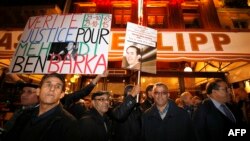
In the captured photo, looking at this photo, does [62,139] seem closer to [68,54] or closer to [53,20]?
[68,54]

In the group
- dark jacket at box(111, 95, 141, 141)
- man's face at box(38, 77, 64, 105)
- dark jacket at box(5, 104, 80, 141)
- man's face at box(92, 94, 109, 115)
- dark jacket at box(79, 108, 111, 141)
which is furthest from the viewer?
man's face at box(92, 94, 109, 115)

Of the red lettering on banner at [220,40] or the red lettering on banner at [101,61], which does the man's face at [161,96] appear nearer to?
the red lettering on banner at [101,61]

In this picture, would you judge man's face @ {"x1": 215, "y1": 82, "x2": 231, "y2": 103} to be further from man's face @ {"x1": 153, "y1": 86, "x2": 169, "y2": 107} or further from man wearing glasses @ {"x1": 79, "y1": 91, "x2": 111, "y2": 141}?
man wearing glasses @ {"x1": 79, "y1": 91, "x2": 111, "y2": 141}

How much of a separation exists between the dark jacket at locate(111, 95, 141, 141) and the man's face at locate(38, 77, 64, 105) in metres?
1.02

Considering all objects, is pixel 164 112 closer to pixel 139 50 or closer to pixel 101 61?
pixel 139 50

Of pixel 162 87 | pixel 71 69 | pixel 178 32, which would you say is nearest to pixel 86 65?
pixel 71 69

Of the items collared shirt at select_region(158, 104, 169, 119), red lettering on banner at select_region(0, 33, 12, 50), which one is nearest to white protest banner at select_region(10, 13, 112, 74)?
collared shirt at select_region(158, 104, 169, 119)

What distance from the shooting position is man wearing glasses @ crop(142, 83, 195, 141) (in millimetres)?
3303

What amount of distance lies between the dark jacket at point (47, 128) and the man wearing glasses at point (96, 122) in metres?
0.82

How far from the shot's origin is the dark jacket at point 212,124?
10.7 feet

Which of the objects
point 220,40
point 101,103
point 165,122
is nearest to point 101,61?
point 101,103

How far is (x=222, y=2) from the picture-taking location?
1205cm

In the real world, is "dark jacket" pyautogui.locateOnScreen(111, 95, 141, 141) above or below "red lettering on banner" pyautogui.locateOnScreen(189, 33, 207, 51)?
below

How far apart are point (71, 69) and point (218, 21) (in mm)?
9101
